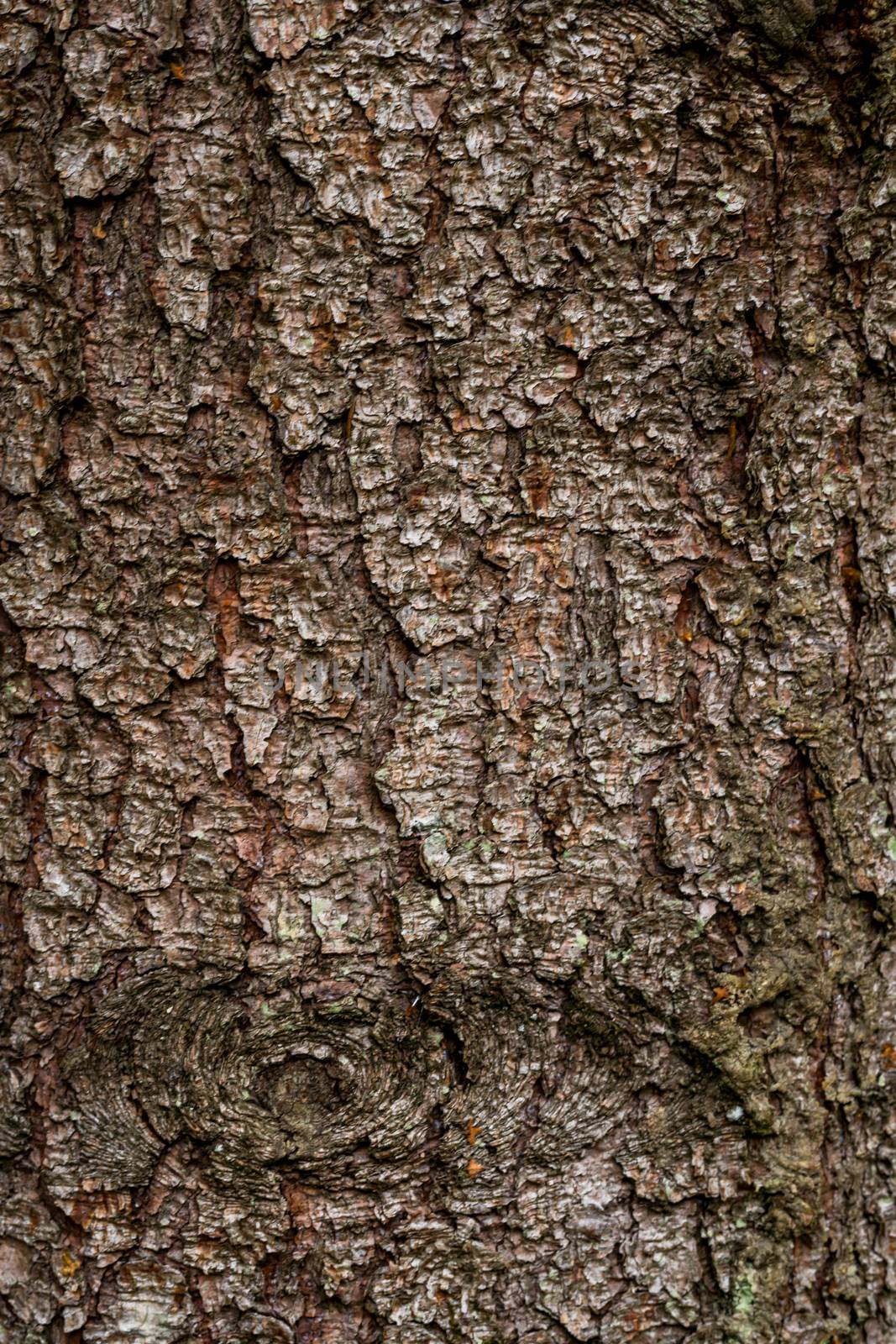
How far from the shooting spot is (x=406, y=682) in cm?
130

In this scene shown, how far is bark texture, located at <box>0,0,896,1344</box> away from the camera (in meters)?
1.27

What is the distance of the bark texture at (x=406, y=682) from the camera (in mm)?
1272

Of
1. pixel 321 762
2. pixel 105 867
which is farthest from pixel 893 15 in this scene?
pixel 105 867

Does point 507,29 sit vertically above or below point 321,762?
above

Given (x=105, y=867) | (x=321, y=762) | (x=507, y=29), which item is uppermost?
Result: (x=507, y=29)

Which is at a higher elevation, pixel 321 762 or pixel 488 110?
pixel 488 110

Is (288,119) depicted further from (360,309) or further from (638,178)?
(638,178)

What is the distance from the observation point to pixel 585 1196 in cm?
131

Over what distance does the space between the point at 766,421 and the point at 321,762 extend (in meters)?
0.69

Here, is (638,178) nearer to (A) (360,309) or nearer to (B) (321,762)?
(A) (360,309)

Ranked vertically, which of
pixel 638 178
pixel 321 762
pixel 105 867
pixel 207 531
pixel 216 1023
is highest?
pixel 638 178

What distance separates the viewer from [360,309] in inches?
50.2

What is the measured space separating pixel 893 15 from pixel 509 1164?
146 cm

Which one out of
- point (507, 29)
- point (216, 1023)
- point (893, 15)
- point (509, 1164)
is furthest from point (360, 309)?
point (509, 1164)
